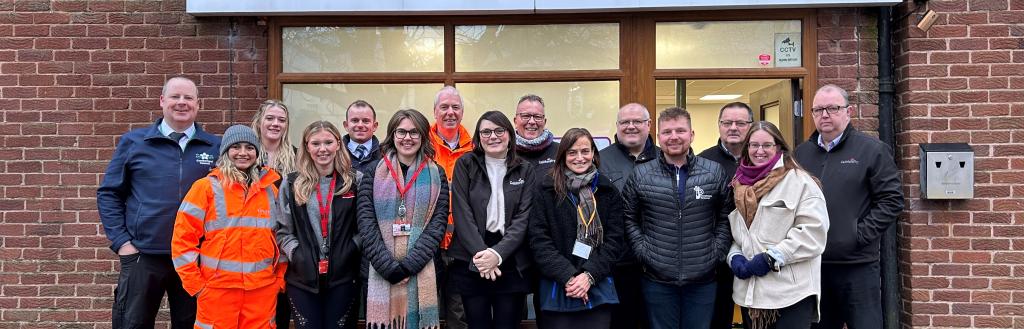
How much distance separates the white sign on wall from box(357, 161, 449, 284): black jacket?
3.02 meters

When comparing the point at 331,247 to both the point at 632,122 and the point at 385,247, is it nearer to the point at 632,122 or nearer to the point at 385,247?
the point at 385,247

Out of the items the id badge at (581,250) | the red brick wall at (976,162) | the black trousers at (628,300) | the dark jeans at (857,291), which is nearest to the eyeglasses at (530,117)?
the id badge at (581,250)

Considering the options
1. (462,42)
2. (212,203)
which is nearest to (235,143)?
(212,203)

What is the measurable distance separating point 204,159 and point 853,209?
3.83 m

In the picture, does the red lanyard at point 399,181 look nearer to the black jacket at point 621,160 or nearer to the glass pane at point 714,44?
the black jacket at point 621,160

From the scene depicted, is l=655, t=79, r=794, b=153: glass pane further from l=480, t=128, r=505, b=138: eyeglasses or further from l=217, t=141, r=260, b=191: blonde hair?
l=217, t=141, r=260, b=191: blonde hair

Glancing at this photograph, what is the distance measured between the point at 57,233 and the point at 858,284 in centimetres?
549

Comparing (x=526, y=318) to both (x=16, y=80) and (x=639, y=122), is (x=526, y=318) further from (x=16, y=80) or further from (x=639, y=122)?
(x=16, y=80)

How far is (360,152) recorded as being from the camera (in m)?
4.74

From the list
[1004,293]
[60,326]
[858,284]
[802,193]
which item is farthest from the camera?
[60,326]

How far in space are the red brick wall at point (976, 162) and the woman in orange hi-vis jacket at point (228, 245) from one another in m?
4.33

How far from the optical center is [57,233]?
532 centimetres

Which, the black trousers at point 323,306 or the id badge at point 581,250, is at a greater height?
the id badge at point 581,250

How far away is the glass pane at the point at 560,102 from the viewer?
5.59 m
